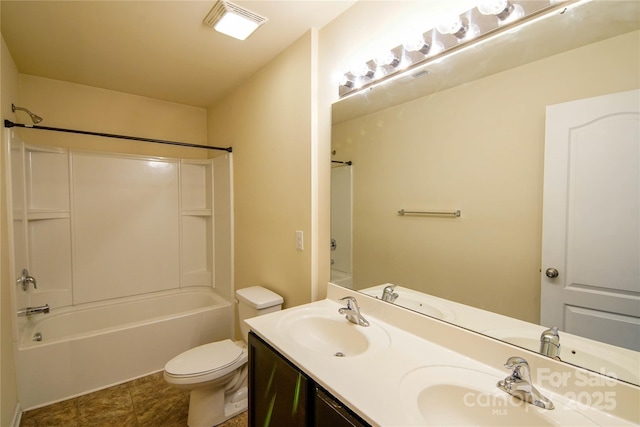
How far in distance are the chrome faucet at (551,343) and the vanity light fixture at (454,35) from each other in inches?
40.3

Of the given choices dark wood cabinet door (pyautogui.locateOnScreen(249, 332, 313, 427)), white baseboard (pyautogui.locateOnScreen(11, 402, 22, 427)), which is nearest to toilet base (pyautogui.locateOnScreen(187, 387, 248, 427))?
dark wood cabinet door (pyautogui.locateOnScreen(249, 332, 313, 427))

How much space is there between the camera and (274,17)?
1604 millimetres

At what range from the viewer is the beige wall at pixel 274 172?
70.6 inches

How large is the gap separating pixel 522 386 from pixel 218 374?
62.9 inches

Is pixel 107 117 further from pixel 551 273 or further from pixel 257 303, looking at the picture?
pixel 551 273

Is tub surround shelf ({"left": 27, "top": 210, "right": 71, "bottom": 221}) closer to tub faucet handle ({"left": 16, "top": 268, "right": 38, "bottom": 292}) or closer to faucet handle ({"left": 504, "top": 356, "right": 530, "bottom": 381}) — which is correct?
tub faucet handle ({"left": 16, "top": 268, "right": 38, "bottom": 292})

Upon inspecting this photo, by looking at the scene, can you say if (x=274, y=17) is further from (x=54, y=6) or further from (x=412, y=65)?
(x=54, y=6)

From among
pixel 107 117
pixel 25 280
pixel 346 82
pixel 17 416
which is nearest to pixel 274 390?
pixel 346 82

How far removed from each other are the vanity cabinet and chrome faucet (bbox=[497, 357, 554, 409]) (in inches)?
17.4

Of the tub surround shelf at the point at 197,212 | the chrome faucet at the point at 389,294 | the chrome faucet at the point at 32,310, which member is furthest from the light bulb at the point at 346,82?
the chrome faucet at the point at 32,310

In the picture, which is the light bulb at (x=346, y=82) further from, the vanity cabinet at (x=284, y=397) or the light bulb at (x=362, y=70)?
the vanity cabinet at (x=284, y=397)

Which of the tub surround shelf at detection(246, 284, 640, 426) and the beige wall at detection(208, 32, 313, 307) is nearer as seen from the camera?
the tub surround shelf at detection(246, 284, 640, 426)

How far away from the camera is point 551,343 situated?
2.89 ft

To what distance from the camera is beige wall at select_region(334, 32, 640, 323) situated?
0.90 metres
